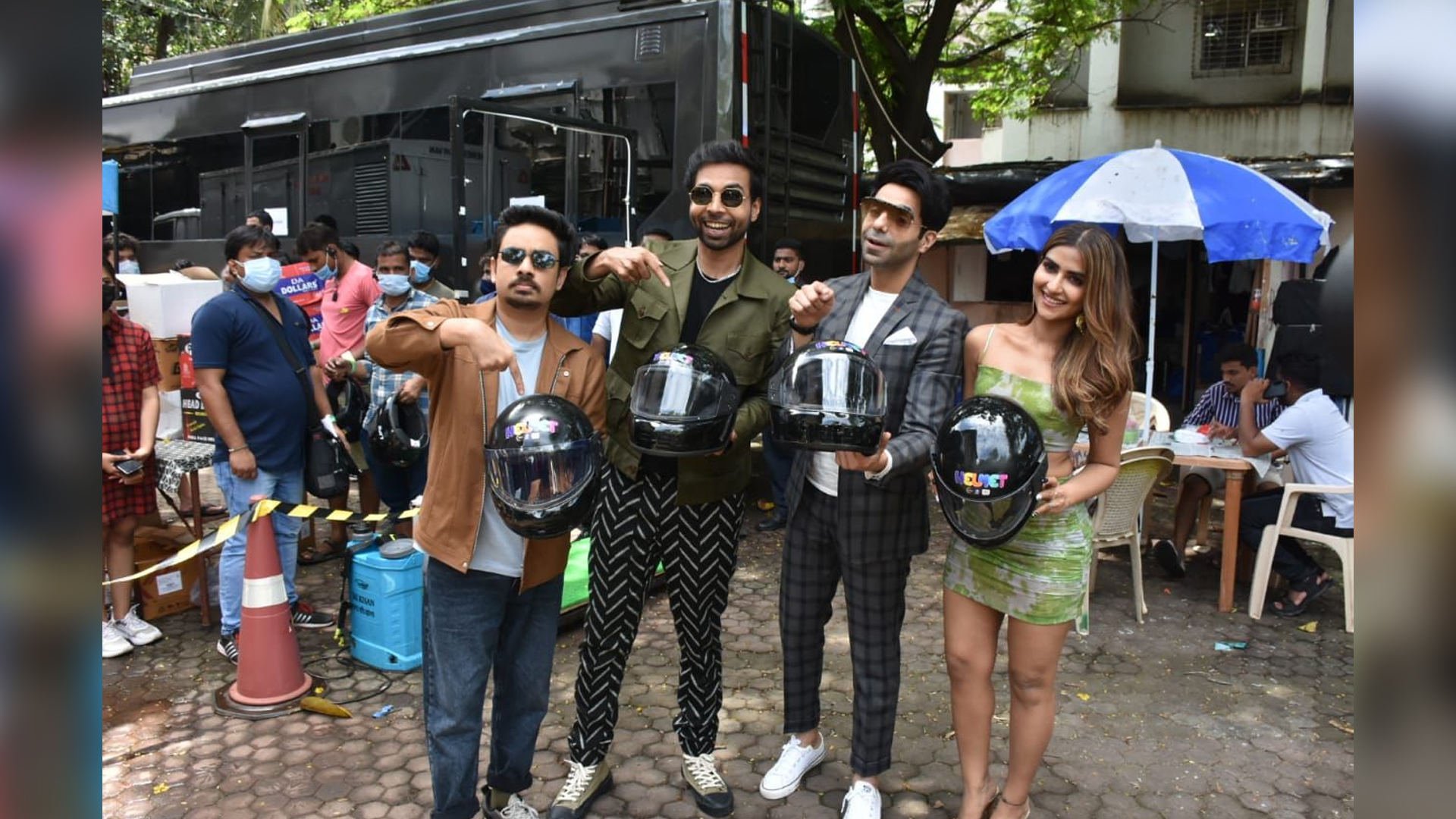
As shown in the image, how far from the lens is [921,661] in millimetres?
4816

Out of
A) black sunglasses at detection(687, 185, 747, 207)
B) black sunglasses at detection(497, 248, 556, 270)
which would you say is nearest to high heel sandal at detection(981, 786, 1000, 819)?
black sunglasses at detection(687, 185, 747, 207)

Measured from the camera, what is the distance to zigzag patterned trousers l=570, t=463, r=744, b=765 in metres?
3.17

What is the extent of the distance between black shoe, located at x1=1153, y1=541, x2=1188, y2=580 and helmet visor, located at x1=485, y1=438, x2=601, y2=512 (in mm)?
4804

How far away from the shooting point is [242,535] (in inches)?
184

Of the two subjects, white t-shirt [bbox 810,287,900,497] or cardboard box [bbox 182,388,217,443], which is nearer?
white t-shirt [bbox 810,287,900,497]

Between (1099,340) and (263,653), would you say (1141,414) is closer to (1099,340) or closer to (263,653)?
(1099,340)

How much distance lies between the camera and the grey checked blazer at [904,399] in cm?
300

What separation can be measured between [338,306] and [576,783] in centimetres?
455

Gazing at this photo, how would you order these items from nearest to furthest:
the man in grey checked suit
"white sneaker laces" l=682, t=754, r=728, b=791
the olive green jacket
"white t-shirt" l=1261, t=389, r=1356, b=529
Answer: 1. the man in grey checked suit
2. the olive green jacket
3. "white sneaker laces" l=682, t=754, r=728, b=791
4. "white t-shirt" l=1261, t=389, r=1356, b=529

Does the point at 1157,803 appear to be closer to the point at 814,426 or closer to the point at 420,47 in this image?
the point at 814,426

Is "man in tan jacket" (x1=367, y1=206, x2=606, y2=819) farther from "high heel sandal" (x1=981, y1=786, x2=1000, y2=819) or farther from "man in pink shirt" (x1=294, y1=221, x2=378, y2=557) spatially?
"man in pink shirt" (x1=294, y1=221, x2=378, y2=557)
